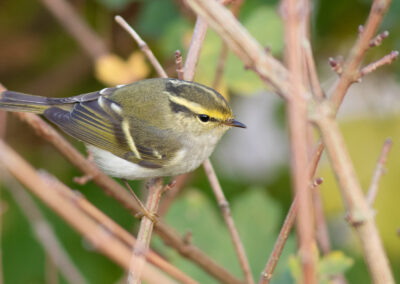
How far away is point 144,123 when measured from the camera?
2.27 meters

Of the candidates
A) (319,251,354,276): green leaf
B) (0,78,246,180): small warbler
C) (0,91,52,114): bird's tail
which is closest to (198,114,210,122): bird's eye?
(0,78,246,180): small warbler

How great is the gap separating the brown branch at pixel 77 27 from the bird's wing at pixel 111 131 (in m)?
0.57

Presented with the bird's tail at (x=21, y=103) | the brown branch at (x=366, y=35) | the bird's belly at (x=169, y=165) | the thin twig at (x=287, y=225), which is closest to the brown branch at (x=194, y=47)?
the bird's belly at (x=169, y=165)

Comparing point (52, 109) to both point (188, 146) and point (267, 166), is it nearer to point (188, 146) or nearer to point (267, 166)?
point (188, 146)

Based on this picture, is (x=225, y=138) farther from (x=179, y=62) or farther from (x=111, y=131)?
(x=179, y=62)

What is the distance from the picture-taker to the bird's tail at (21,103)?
2.04 meters

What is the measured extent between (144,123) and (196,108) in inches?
9.3

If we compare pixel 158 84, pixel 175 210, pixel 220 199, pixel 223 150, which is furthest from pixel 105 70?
pixel 223 150

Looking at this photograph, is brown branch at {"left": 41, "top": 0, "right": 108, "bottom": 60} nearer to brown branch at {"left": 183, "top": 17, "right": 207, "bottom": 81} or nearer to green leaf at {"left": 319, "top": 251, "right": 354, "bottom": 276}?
brown branch at {"left": 183, "top": 17, "right": 207, "bottom": 81}

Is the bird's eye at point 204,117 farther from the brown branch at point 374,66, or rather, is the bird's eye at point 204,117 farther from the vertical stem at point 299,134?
the vertical stem at point 299,134

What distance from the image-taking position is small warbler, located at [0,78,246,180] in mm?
2162

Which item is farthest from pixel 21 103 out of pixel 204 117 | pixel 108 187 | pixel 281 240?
pixel 281 240

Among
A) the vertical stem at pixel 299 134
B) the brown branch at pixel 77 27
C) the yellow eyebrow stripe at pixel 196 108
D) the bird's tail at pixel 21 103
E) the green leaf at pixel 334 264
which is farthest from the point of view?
the brown branch at pixel 77 27

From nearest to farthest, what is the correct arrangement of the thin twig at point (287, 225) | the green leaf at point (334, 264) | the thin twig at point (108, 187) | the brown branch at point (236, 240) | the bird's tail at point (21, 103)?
the thin twig at point (287, 225) < the green leaf at point (334, 264) < the brown branch at point (236, 240) < the thin twig at point (108, 187) < the bird's tail at point (21, 103)
